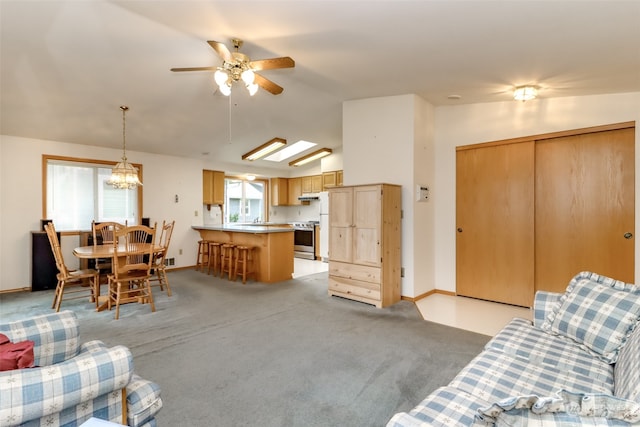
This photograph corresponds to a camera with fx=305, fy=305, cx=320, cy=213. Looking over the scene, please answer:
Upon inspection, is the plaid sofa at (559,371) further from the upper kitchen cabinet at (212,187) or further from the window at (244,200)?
the window at (244,200)

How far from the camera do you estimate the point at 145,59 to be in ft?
10.3

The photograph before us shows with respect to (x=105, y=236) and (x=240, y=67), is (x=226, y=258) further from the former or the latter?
(x=240, y=67)

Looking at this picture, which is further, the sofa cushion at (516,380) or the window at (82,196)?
the window at (82,196)

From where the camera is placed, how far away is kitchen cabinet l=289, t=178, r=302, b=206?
8.23m

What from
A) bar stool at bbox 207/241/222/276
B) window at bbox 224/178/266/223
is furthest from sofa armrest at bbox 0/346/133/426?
window at bbox 224/178/266/223

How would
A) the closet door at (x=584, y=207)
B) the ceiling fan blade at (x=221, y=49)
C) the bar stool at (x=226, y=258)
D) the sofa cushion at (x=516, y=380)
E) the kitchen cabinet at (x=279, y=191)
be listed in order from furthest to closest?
the kitchen cabinet at (x=279, y=191), the bar stool at (x=226, y=258), the closet door at (x=584, y=207), the ceiling fan blade at (x=221, y=49), the sofa cushion at (x=516, y=380)

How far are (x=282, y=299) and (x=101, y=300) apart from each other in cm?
238

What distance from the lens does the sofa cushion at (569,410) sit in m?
0.71

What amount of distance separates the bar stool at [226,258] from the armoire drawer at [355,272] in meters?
2.07

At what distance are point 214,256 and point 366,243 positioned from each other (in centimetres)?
343

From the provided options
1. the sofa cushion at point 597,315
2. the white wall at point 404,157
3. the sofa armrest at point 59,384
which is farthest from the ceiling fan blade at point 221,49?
the sofa cushion at point 597,315

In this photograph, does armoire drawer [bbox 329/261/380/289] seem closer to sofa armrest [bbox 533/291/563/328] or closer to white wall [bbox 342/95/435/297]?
white wall [bbox 342/95/435/297]

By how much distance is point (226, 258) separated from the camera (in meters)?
5.64

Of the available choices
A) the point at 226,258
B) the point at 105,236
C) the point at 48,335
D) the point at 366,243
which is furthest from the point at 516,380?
the point at 105,236
